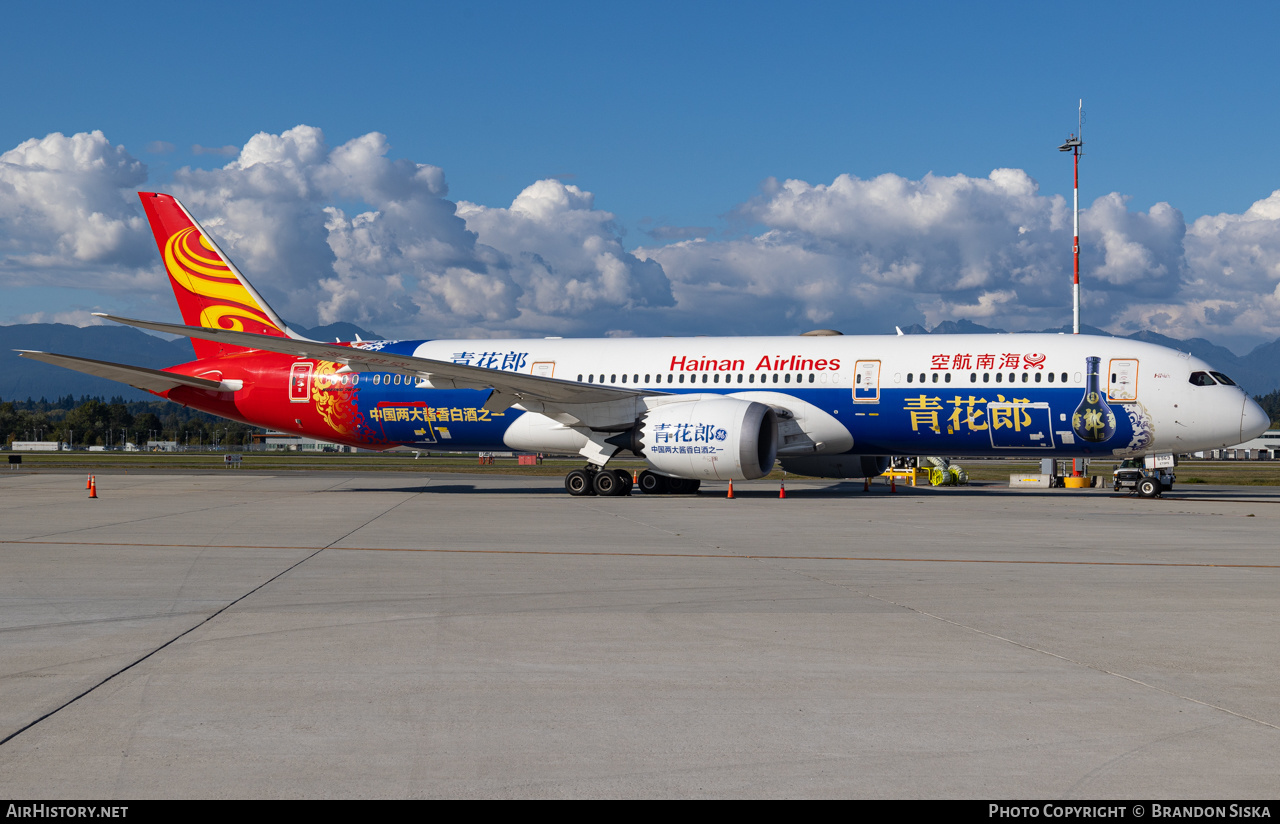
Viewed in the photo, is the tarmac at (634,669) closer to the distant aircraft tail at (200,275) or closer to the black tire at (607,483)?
the black tire at (607,483)

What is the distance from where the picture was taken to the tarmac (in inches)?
169

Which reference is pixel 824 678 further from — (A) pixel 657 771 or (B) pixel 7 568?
(B) pixel 7 568

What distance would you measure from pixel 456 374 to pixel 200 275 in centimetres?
1062

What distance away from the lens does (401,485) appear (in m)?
32.0

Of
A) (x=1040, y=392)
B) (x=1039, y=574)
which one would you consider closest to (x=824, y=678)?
(x=1039, y=574)

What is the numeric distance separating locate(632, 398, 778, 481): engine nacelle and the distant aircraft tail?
1261 centimetres

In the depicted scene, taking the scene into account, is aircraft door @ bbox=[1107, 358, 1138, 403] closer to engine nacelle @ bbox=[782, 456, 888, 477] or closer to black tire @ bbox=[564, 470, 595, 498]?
engine nacelle @ bbox=[782, 456, 888, 477]

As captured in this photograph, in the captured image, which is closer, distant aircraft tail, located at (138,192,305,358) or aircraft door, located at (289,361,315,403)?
aircraft door, located at (289,361,315,403)

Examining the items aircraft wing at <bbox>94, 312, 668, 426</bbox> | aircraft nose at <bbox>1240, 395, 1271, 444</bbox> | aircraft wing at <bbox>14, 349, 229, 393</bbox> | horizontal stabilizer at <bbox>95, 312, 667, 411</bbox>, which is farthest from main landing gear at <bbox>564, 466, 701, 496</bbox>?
aircraft nose at <bbox>1240, 395, 1271, 444</bbox>

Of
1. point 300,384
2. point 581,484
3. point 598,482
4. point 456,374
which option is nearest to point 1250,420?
point 598,482

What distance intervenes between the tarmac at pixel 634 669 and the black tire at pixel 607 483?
11145mm

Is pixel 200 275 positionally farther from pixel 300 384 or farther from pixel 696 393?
pixel 696 393

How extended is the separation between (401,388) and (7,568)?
1685 centimetres

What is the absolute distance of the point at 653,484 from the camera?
2630 centimetres
